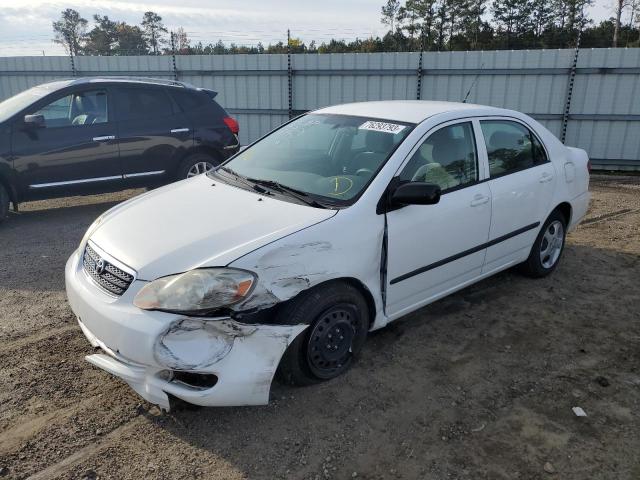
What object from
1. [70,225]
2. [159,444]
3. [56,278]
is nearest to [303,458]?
[159,444]

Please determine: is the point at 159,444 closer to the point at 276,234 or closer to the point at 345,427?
the point at 345,427

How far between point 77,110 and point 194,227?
15.6 feet

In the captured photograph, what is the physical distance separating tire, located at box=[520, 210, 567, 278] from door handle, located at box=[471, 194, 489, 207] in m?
1.12

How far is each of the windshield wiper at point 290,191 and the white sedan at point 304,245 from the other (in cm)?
1

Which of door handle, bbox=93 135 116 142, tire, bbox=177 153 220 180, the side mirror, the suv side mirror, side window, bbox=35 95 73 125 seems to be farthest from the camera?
tire, bbox=177 153 220 180

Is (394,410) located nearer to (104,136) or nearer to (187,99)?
(104,136)

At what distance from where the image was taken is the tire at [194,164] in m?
7.55

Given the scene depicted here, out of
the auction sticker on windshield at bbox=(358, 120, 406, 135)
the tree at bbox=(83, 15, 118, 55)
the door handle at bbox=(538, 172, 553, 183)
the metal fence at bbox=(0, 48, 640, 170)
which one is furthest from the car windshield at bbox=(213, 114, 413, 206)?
A: the tree at bbox=(83, 15, 118, 55)

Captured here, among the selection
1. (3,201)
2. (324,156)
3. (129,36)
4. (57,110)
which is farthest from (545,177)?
(129,36)

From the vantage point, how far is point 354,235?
10.2ft

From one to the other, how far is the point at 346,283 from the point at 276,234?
0.56 metres

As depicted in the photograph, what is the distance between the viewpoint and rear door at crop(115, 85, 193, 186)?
710cm

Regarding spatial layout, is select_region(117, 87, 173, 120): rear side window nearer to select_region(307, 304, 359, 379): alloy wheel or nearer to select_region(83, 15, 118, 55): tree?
select_region(307, 304, 359, 379): alloy wheel

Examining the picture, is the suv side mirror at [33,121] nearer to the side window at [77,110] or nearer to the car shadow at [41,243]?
the side window at [77,110]
